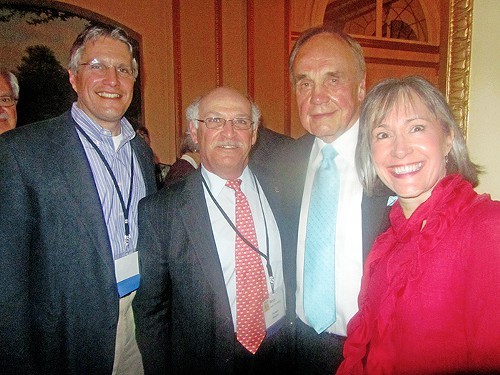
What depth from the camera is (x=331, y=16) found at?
5.98 m

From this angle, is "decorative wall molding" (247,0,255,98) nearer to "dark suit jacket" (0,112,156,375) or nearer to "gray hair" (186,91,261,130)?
"gray hair" (186,91,261,130)

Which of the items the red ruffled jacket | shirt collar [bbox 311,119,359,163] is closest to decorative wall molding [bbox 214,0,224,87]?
shirt collar [bbox 311,119,359,163]

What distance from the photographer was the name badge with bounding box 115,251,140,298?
5.74ft

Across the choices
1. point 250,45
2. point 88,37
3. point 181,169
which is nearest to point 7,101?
point 88,37

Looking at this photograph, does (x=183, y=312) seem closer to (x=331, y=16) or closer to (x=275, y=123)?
(x=275, y=123)

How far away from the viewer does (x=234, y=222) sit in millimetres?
1816

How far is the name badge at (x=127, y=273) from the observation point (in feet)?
5.74

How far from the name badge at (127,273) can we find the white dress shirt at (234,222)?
0.42 metres

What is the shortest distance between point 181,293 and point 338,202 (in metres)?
0.83

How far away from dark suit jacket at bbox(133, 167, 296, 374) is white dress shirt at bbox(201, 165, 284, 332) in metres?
0.07

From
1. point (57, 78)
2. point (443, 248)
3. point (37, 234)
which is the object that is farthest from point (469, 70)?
point (57, 78)

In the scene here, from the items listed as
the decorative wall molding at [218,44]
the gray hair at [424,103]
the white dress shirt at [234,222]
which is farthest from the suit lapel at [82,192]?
the decorative wall molding at [218,44]

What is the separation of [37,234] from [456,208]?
159cm

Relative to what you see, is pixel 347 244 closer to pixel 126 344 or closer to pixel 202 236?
pixel 202 236
